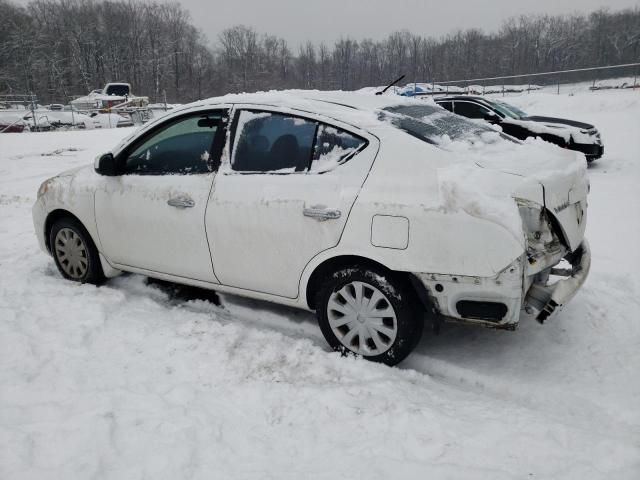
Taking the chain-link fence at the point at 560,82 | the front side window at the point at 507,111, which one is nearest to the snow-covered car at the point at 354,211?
the front side window at the point at 507,111

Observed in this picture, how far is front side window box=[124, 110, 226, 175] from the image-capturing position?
3.67 metres

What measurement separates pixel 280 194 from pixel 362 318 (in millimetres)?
990

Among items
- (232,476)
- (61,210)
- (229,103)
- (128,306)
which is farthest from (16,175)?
(232,476)

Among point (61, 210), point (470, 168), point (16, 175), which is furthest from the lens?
point (16, 175)

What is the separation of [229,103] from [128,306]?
1905mm

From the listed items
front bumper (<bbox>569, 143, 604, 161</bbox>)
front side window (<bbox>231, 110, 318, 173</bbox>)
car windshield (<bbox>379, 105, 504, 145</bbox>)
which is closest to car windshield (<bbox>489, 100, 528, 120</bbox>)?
front bumper (<bbox>569, 143, 604, 161</bbox>)

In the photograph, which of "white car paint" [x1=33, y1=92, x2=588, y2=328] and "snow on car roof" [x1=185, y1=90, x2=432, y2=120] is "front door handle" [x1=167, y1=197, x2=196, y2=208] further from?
"snow on car roof" [x1=185, y1=90, x2=432, y2=120]

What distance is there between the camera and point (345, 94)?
3764 mm

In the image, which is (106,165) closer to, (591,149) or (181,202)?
(181,202)

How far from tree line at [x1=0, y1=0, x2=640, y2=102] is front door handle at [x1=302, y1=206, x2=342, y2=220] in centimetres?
7564

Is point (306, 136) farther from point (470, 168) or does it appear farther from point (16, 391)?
point (16, 391)

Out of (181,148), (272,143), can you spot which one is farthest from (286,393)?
(181,148)

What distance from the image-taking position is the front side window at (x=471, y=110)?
1154 centimetres

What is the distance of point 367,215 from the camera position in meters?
2.95
